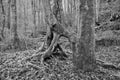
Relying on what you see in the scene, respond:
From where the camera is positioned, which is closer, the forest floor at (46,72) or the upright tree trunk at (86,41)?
the forest floor at (46,72)

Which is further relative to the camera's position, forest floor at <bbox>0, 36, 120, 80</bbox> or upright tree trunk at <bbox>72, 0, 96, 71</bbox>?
upright tree trunk at <bbox>72, 0, 96, 71</bbox>

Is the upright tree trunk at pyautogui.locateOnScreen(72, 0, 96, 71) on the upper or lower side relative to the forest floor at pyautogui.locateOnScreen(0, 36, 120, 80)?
upper

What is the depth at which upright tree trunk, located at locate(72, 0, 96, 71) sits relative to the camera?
15.3 ft

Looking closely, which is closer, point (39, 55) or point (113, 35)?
point (39, 55)

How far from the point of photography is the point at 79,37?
15.7 ft

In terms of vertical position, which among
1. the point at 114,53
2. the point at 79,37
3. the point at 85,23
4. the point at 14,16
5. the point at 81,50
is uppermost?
the point at 14,16

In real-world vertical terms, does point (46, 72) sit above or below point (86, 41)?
below

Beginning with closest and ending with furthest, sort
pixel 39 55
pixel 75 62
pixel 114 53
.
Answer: pixel 75 62
pixel 39 55
pixel 114 53

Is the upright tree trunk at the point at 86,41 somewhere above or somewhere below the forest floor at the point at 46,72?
above

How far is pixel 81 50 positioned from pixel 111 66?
2019 millimetres

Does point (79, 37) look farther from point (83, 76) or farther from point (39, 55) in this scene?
point (39, 55)

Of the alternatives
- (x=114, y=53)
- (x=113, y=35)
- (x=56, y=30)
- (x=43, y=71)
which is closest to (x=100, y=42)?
(x=113, y=35)

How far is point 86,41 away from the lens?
15.5 ft

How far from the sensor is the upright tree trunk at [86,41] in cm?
465
